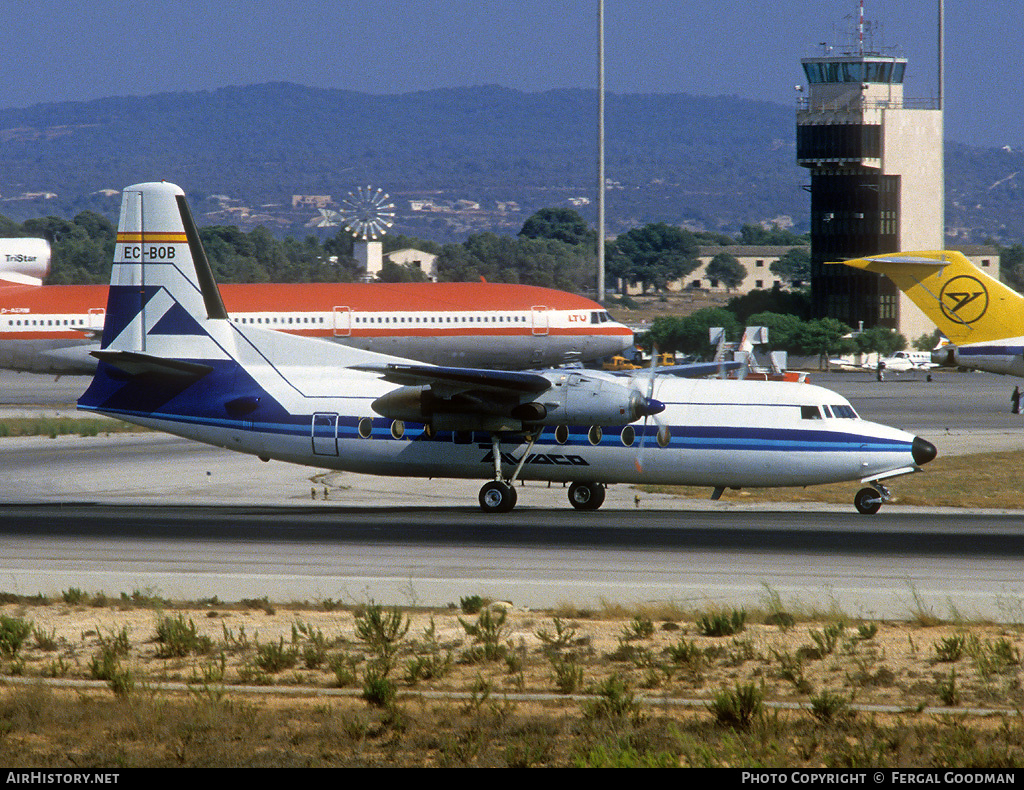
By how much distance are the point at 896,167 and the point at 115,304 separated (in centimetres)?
10859

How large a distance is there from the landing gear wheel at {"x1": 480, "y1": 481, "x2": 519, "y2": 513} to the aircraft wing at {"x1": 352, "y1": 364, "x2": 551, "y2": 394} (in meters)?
2.36

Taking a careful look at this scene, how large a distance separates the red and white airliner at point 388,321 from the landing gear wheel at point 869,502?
35329mm

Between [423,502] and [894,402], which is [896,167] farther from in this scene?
[423,502]

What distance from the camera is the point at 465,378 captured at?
85.7ft

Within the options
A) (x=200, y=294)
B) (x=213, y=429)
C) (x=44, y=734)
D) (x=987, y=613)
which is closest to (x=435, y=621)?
(x=44, y=734)

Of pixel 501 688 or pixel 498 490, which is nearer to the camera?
pixel 501 688

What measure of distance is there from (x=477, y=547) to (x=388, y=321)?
39.7 meters

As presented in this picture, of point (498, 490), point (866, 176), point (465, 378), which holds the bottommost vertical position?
point (498, 490)

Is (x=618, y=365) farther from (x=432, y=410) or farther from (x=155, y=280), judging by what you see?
(x=432, y=410)

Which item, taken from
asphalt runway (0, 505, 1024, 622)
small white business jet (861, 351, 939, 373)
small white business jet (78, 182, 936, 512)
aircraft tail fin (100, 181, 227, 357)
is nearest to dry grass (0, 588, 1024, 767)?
asphalt runway (0, 505, 1024, 622)

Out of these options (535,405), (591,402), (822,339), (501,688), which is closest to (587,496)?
(535,405)

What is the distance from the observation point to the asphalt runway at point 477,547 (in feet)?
61.3

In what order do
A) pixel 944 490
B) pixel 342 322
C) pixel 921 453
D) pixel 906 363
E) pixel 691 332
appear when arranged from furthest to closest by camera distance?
pixel 691 332, pixel 906 363, pixel 342 322, pixel 944 490, pixel 921 453

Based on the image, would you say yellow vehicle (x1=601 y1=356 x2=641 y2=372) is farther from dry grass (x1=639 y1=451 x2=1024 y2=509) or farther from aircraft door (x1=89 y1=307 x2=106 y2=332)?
dry grass (x1=639 y1=451 x2=1024 y2=509)
